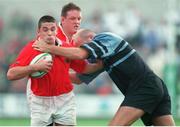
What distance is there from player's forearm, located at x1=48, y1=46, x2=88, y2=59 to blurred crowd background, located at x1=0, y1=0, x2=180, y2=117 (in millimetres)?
10396

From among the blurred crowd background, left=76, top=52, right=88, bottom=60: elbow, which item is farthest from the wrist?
the blurred crowd background

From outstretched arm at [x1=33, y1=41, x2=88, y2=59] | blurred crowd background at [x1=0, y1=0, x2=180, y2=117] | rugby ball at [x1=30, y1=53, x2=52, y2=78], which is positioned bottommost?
blurred crowd background at [x1=0, y1=0, x2=180, y2=117]

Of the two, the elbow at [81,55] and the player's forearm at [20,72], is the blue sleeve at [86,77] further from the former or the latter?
the player's forearm at [20,72]

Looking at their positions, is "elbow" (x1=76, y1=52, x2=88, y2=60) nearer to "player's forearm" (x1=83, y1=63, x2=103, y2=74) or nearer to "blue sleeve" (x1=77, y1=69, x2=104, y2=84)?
"player's forearm" (x1=83, y1=63, x2=103, y2=74)

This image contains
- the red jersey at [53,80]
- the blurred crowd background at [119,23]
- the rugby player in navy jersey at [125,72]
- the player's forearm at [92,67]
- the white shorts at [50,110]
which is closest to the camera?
the rugby player in navy jersey at [125,72]

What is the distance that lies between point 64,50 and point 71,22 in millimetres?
801

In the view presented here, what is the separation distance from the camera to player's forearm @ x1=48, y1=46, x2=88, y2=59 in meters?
9.51

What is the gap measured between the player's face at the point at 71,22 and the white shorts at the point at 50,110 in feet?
2.75

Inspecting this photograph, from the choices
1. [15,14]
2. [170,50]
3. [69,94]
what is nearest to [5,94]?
[15,14]

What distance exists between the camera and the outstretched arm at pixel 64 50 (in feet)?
31.2

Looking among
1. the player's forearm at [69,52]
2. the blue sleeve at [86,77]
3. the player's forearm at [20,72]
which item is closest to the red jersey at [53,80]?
the player's forearm at [20,72]

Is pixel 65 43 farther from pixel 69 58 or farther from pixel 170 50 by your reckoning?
pixel 170 50

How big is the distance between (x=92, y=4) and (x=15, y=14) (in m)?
2.08

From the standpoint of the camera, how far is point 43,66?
945 cm
